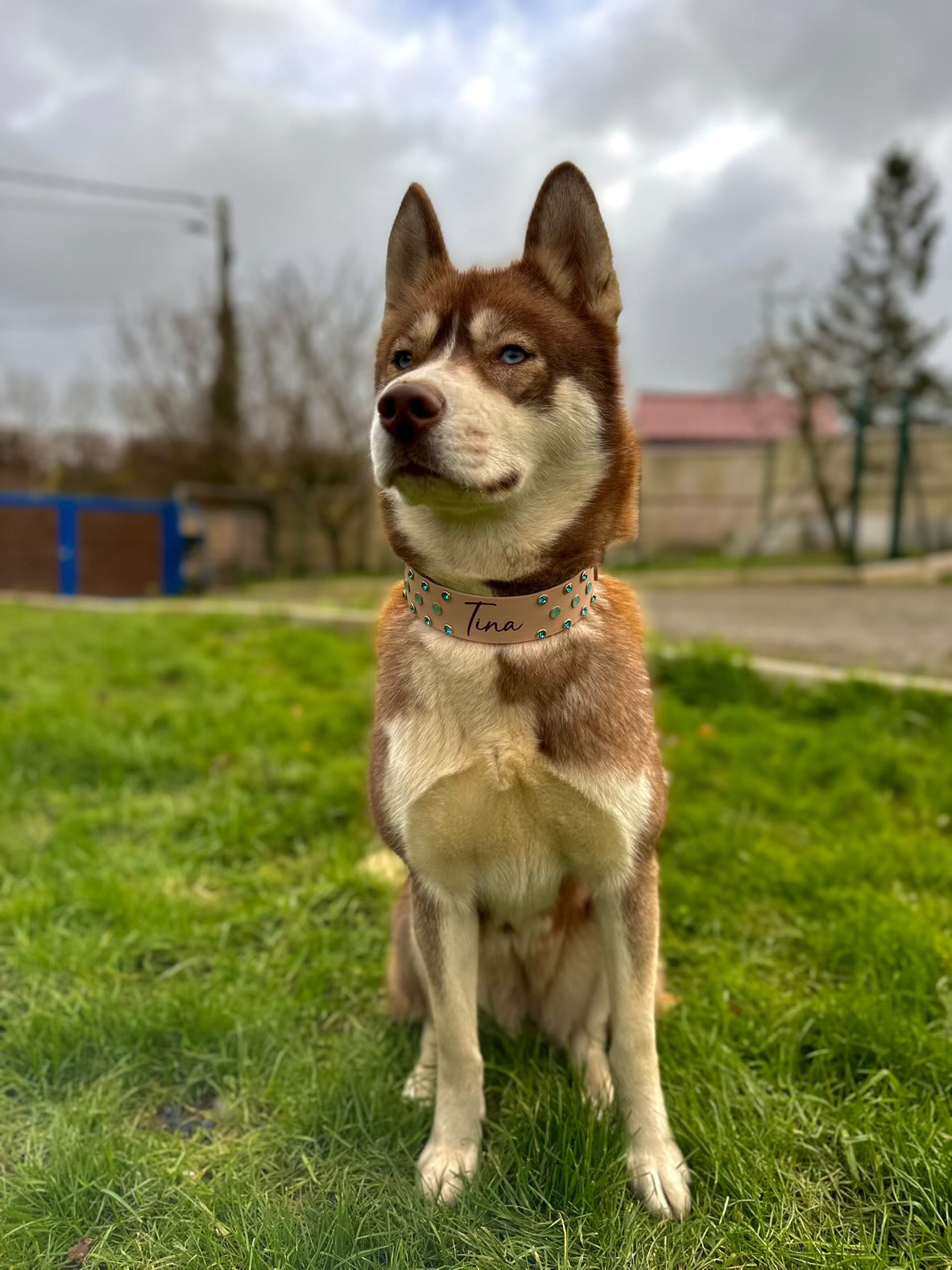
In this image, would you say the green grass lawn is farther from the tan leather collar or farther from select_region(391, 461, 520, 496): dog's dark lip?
select_region(391, 461, 520, 496): dog's dark lip

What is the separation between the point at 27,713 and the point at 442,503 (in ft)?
12.2

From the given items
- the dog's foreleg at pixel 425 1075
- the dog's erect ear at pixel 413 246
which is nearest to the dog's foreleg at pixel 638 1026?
the dog's foreleg at pixel 425 1075

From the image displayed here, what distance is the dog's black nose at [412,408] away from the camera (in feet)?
4.40

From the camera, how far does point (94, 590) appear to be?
539 inches

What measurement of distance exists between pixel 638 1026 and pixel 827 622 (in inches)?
217

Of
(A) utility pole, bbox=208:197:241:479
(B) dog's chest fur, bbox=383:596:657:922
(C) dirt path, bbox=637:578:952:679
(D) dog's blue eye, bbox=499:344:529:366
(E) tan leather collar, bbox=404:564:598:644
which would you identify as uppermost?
(A) utility pole, bbox=208:197:241:479

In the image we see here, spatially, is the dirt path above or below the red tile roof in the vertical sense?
below

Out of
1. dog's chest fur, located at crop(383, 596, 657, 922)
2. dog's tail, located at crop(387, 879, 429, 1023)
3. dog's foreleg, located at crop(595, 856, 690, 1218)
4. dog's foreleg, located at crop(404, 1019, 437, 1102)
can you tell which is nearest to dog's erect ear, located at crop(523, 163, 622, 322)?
dog's chest fur, located at crop(383, 596, 657, 922)

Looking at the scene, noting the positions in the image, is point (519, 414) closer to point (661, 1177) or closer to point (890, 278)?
point (661, 1177)

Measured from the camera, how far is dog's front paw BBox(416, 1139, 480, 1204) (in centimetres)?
155

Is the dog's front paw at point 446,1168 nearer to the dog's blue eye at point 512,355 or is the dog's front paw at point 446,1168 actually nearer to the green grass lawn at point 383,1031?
the green grass lawn at point 383,1031

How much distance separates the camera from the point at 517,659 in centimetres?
154

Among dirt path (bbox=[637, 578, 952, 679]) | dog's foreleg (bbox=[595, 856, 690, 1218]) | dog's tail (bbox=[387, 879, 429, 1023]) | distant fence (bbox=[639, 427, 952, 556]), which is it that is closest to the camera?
dog's foreleg (bbox=[595, 856, 690, 1218])

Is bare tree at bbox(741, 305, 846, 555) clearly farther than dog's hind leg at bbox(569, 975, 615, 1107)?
Yes
